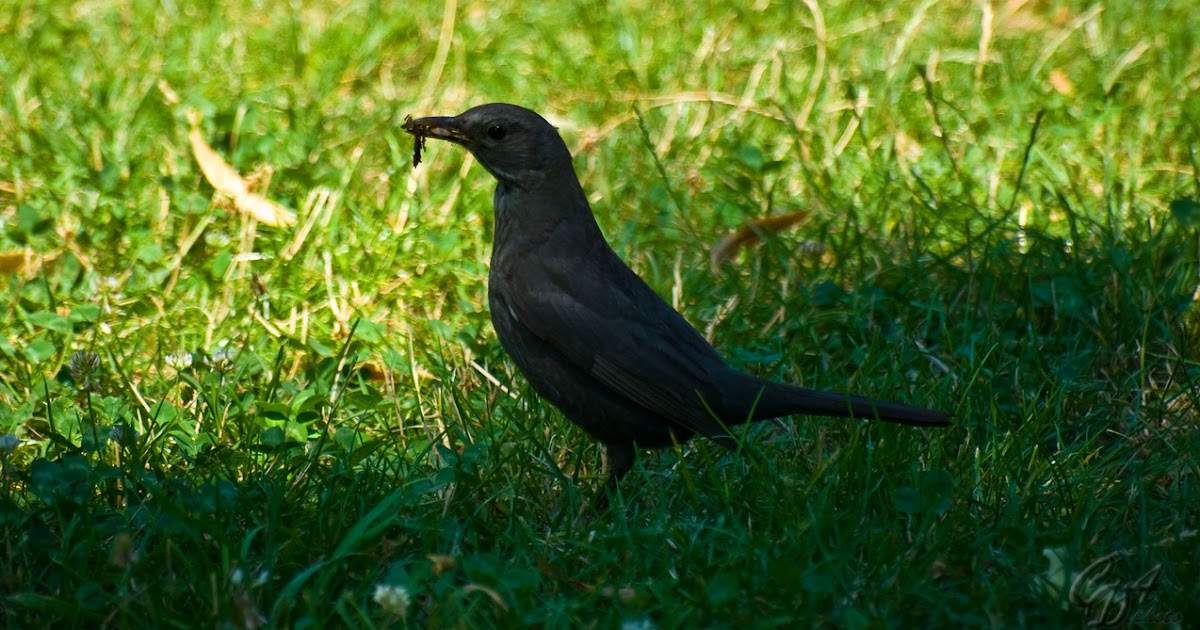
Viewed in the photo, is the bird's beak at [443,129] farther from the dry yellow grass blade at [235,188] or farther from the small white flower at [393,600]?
the small white flower at [393,600]

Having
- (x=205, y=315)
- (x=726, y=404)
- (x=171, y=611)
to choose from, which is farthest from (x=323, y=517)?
(x=205, y=315)

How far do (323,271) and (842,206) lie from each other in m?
1.95

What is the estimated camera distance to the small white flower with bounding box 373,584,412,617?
296cm

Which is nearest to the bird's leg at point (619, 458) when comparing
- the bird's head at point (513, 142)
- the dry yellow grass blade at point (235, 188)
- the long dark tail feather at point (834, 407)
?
the long dark tail feather at point (834, 407)

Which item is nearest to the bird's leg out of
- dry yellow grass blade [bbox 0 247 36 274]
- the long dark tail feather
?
the long dark tail feather

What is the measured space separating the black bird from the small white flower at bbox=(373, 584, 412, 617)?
0.89 meters

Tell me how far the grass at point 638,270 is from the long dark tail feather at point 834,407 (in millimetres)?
130

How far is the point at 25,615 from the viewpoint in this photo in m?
3.05

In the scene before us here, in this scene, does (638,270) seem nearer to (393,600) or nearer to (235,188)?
(235,188)

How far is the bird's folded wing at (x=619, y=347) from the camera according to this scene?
383 centimetres

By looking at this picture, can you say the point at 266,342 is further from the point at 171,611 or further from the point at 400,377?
the point at 171,611

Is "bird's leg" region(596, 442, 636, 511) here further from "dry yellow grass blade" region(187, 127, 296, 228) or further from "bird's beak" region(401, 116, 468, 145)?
"dry yellow grass blade" region(187, 127, 296, 228)

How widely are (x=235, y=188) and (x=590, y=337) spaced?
212 centimetres

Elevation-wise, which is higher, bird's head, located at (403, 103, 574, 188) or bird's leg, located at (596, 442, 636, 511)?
bird's head, located at (403, 103, 574, 188)
